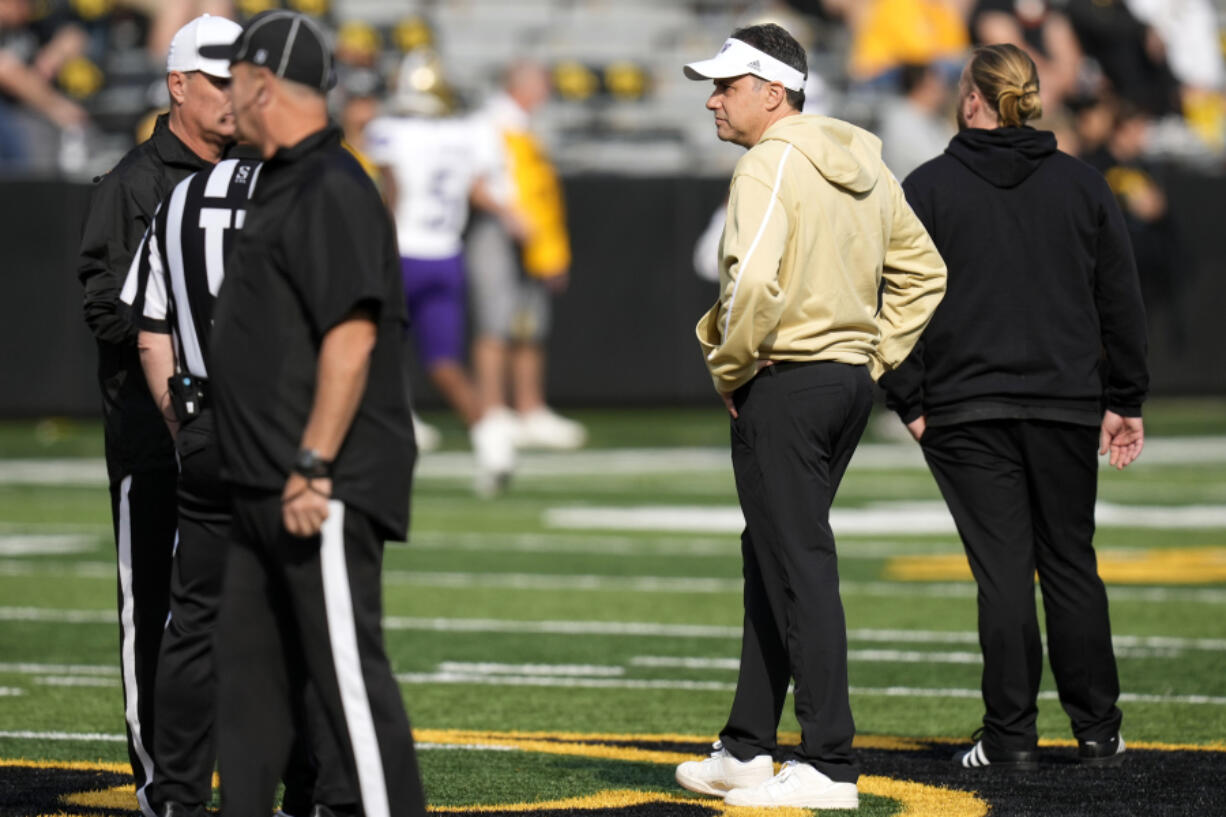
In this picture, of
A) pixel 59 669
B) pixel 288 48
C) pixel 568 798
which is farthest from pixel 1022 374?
pixel 59 669

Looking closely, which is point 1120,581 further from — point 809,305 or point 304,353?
point 304,353

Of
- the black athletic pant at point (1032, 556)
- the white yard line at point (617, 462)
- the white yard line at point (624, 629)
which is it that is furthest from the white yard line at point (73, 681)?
the white yard line at point (617, 462)

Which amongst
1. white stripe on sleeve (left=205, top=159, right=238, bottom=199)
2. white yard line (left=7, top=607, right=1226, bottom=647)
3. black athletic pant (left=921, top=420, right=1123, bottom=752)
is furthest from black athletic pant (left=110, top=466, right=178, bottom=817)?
white yard line (left=7, top=607, right=1226, bottom=647)

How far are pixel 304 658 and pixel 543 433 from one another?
13.3m

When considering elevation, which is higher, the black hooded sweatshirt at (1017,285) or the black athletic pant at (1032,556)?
the black hooded sweatshirt at (1017,285)

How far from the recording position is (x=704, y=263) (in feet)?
55.5

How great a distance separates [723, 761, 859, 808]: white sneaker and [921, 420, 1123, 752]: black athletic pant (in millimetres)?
910

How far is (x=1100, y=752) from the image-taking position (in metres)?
6.32

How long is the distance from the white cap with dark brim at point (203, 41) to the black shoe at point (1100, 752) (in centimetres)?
308

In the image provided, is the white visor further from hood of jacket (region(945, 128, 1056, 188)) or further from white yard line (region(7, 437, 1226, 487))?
white yard line (region(7, 437, 1226, 487))

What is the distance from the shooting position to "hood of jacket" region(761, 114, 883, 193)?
18.2ft

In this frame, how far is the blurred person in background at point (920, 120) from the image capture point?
17.2 meters

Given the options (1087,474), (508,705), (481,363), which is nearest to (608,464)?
(481,363)

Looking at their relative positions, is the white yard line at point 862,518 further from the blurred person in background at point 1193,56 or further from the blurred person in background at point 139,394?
the blurred person in background at point 1193,56
